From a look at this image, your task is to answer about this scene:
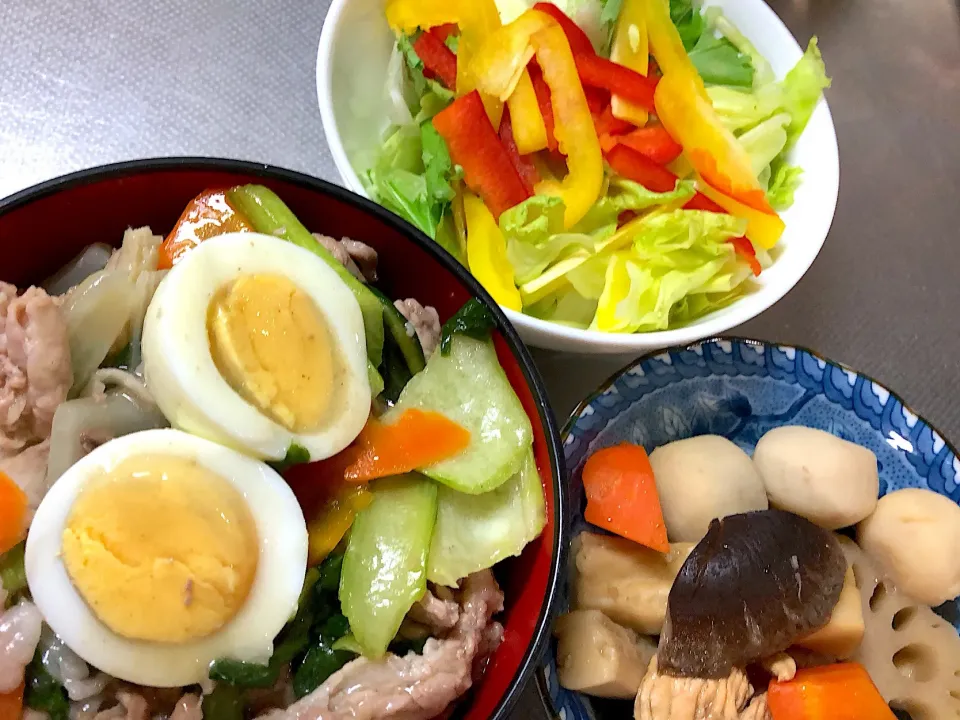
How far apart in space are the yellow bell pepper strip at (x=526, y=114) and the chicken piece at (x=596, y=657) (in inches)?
28.7

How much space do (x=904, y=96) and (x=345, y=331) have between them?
1.57 metres

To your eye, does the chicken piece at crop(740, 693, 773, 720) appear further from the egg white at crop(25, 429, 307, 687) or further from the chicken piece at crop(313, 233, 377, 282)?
the chicken piece at crop(313, 233, 377, 282)

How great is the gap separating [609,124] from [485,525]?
2.40 ft

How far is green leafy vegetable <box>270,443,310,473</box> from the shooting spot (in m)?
0.89

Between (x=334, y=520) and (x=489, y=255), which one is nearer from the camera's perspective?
(x=334, y=520)

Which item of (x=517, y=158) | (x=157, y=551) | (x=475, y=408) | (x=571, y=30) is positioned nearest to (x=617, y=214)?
(x=517, y=158)

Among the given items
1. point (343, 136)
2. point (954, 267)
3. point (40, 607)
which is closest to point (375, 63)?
point (343, 136)

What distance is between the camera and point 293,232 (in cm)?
102

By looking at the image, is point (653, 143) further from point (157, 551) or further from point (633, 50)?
point (157, 551)

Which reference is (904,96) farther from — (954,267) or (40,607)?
(40,607)

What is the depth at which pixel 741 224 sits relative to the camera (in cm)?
131

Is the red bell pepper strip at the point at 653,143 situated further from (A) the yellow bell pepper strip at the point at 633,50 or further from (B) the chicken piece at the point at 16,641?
(B) the chicken piece at the point at 16,641

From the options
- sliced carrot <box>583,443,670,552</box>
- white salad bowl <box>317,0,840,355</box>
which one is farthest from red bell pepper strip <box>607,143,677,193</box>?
sliced carrot <box>583,443,670,552</box>

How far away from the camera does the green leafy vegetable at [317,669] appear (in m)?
0.92
